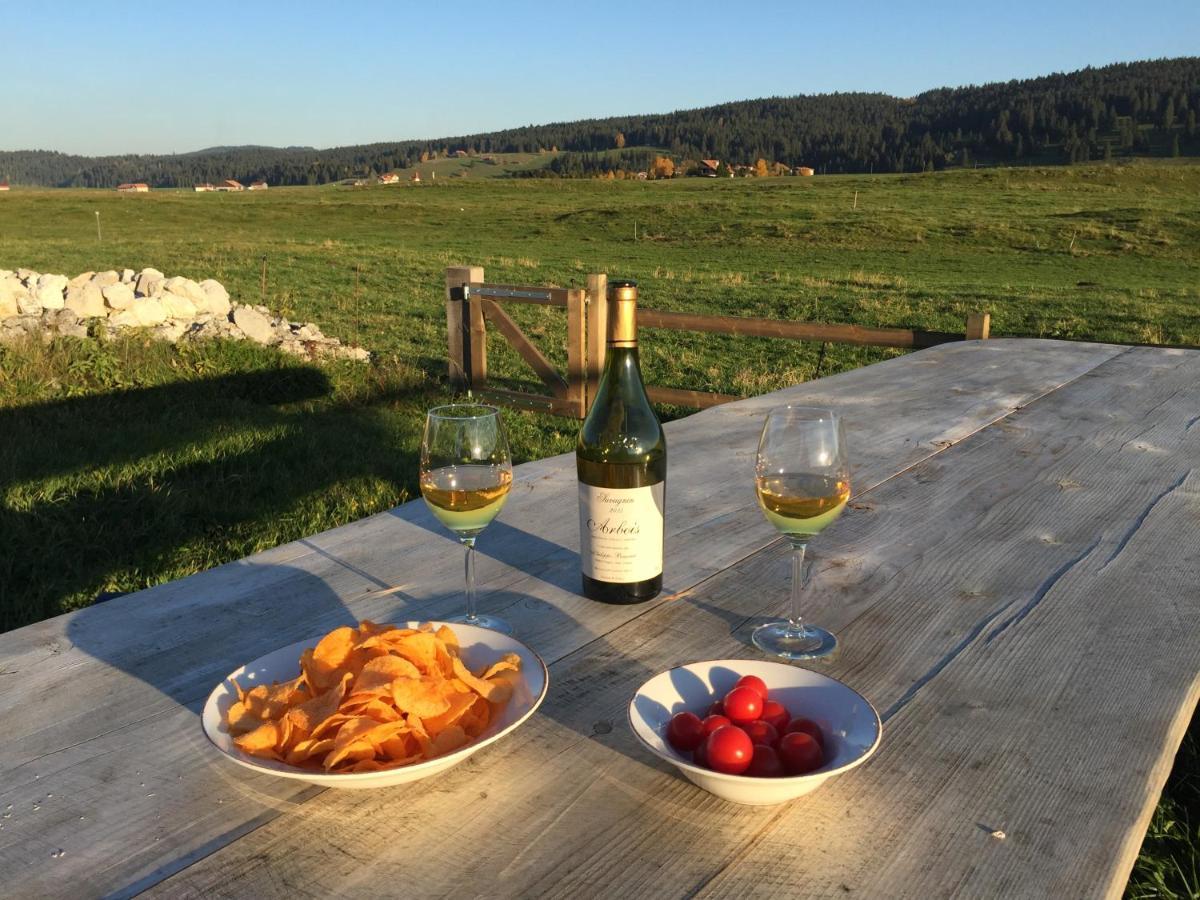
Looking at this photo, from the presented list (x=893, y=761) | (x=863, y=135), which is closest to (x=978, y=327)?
(x=893, y=761)

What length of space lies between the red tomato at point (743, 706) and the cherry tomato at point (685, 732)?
→ 4cm

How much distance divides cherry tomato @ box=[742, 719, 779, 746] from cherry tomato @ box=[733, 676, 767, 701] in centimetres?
4

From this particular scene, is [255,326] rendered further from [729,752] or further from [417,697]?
[729,752]

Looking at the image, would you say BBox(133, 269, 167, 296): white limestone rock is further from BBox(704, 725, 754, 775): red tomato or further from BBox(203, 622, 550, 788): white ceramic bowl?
BBox(704, 725, 754, 775): red tomato

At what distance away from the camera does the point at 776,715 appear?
3.69ft

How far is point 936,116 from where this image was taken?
13538 cm

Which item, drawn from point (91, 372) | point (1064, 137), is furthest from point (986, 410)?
point (1064, 137)

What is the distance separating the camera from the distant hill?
356ft

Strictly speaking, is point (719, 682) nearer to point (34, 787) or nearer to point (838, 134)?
point (34, 787)

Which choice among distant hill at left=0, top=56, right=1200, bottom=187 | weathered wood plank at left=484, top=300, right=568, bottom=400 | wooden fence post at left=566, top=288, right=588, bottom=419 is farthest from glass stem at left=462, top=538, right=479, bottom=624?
distant hill at left=0, top=56, right=1200, bottom=187

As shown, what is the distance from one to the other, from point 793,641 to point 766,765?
45cm

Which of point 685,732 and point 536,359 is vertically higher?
point 685,732

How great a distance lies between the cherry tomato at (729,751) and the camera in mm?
1026

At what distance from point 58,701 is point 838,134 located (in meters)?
141
